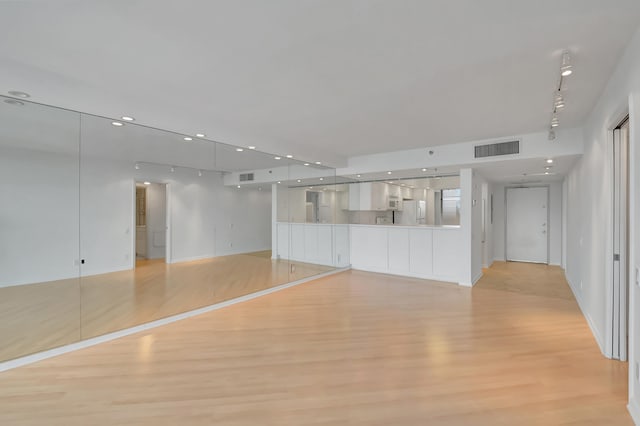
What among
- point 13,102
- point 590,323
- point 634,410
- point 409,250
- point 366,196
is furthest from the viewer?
point 366,196

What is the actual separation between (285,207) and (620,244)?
15.5 ft

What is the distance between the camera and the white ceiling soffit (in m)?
1.89

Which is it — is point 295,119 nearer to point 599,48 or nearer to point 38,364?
point 599,48

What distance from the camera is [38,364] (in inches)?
109

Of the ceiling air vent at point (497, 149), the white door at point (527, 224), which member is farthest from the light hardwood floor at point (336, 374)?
the white door at point (527, 224)

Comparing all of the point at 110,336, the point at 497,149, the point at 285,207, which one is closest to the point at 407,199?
the point at 497,149

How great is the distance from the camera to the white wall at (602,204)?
2.12 metres

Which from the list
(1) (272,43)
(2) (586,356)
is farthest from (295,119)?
(2) (586,356)

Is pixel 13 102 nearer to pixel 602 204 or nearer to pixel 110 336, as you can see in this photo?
pixel 110 336

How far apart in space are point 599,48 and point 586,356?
2788 mm

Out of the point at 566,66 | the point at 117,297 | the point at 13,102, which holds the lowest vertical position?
the point at 117,297

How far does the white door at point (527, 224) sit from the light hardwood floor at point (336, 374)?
15.2 feet

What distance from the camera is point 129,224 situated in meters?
4.68

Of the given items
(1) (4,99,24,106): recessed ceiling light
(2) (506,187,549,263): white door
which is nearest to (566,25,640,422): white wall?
(2) (506,187,549,263): white door
